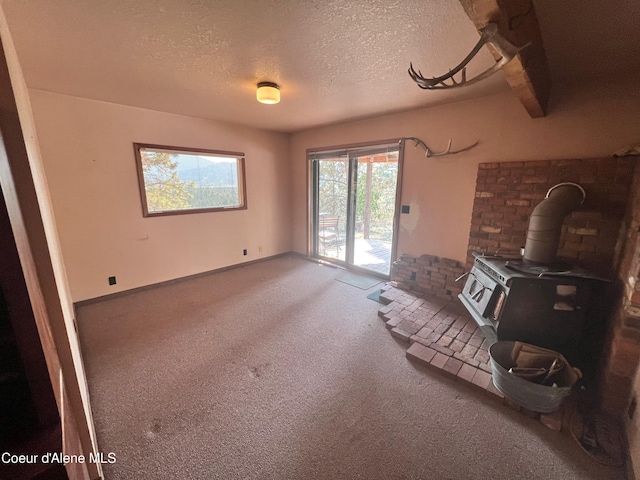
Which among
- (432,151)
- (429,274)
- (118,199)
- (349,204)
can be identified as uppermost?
(432,151)

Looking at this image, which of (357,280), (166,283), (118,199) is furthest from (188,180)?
(357,280)

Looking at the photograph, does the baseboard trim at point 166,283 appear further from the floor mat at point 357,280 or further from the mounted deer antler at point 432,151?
the mounted deer antler at point 432,151

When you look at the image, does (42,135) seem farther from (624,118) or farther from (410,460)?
(624,118)

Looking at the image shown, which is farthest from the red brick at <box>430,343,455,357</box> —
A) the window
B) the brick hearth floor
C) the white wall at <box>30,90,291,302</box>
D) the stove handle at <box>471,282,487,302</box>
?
the window

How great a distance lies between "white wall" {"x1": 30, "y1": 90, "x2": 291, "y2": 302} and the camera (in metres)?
2.71

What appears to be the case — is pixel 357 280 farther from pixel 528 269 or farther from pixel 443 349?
pixel 528 269

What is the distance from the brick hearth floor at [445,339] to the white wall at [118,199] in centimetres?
283

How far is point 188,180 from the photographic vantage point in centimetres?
368

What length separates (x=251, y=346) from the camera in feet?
7.62

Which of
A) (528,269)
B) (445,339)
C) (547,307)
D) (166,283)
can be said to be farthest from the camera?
(166,283)

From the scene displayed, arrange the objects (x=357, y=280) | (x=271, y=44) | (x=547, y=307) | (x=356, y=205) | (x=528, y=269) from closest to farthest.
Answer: (x=271, y=44) → (x=547, y=307) → (x=528, y=269) → (x=357, y=280) → (x=356, y=205)

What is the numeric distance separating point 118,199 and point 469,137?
13.6ft

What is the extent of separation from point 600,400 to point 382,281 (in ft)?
7.69

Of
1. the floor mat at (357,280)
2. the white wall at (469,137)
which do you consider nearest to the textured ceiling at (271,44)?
the white wall at (469,137)
